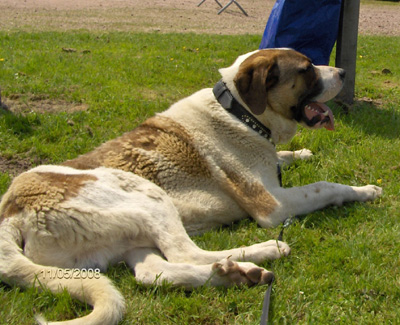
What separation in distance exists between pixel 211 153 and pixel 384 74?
19.4 ft

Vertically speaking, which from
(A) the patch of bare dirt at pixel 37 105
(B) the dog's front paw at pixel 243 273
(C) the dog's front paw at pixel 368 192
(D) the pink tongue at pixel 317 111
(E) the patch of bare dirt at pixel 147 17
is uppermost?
(D) the pink tongue at pixel 317 111

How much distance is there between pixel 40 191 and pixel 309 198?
2.13m

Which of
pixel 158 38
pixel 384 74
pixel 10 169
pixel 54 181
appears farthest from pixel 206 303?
pixel 158 38

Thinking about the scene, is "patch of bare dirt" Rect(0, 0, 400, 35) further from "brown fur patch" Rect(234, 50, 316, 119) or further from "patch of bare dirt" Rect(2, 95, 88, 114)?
"brown fur patch" Rect(234, 50, 316, 119)

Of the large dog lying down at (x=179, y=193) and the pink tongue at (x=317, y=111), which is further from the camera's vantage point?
the pink tongue at (x=317, y=111)

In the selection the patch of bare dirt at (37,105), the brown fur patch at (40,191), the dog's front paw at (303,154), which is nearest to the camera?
the brown fur patch at (40,191)

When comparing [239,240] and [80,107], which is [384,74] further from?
[239,240]

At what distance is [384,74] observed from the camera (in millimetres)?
8586

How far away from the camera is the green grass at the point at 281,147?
8.97 ft

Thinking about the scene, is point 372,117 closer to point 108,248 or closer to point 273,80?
point 273,80

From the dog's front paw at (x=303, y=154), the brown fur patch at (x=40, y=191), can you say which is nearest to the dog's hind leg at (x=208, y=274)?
the brown fur patch at (x=40, y=191)

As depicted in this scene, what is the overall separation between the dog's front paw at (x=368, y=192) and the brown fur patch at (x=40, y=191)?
7.48 feet

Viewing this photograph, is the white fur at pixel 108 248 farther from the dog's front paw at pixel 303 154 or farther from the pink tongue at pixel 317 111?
the dog's front paw at pixel 303 154

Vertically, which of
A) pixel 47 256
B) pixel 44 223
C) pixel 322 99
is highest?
pixel 322 99
